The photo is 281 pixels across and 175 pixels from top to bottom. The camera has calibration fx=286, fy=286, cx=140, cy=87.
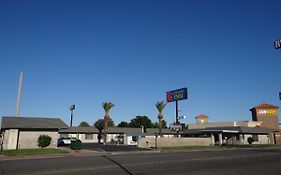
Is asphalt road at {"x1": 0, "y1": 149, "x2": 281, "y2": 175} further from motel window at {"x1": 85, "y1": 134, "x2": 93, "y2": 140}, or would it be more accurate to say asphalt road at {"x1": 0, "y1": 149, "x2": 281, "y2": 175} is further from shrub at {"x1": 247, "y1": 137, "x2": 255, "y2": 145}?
motel window at {"x1": 85, "y1": 134, "x2": 93, "y2": 140}

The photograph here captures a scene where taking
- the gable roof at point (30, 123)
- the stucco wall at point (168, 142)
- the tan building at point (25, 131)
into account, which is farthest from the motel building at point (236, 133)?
the tan building at point (25, 131)

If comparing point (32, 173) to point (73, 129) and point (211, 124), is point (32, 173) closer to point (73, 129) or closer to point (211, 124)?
point (73, 129)

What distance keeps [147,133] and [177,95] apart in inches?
584

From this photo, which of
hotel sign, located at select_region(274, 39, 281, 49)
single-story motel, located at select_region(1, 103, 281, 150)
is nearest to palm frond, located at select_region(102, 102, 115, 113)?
single-story motel, located at select_region(1, 103, 281, 150)

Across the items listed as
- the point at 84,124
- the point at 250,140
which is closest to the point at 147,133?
the point at 250,140

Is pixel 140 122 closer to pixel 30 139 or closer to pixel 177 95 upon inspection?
pixel 177 95

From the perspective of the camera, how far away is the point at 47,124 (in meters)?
41.7

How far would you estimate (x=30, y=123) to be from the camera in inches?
1603

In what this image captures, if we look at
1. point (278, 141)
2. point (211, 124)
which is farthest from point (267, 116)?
point (278, 141)

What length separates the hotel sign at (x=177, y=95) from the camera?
169 ft

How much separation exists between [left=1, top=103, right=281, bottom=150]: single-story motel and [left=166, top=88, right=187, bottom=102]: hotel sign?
21.2 feet

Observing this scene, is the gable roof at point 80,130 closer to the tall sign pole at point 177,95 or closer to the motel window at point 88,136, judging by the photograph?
the motel window at point 88,136

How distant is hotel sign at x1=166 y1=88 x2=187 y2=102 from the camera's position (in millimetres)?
51597

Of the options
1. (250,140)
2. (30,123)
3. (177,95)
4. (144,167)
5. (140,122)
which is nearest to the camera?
(144,167)
